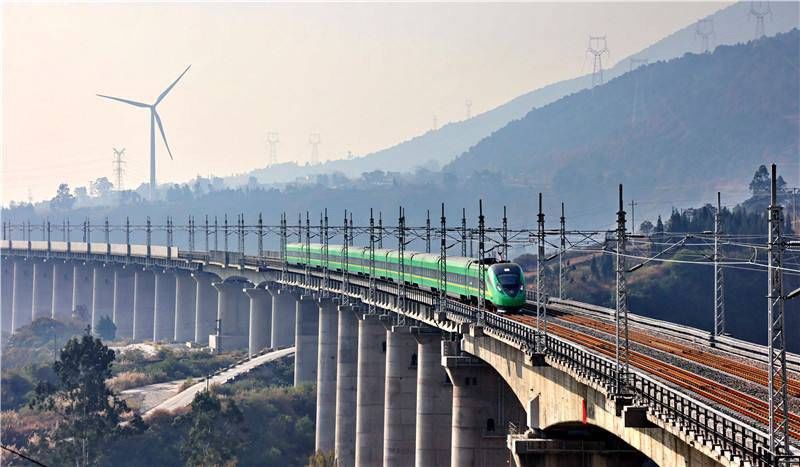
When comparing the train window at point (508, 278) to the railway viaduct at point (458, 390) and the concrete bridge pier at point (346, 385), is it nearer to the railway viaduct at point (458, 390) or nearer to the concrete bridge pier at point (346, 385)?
the railway viaduct at point (458, 390)

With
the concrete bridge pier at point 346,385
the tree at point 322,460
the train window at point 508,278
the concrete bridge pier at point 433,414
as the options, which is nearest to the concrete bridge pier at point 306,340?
the concrete bridge pier at point 346,385

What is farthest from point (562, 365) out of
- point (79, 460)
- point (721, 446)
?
point (79, 460)

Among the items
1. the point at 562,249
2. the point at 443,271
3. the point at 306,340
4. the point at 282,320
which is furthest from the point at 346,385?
the point at 282,320

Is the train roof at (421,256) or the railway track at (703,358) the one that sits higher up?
the train roof at (421,256)

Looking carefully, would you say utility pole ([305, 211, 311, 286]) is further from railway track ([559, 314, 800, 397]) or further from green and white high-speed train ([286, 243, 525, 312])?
railway track ([559, 314, 800, 397])

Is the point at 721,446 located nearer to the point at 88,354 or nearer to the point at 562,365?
the point at 562,365

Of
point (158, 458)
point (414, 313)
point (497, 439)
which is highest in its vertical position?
point (414, 313)
